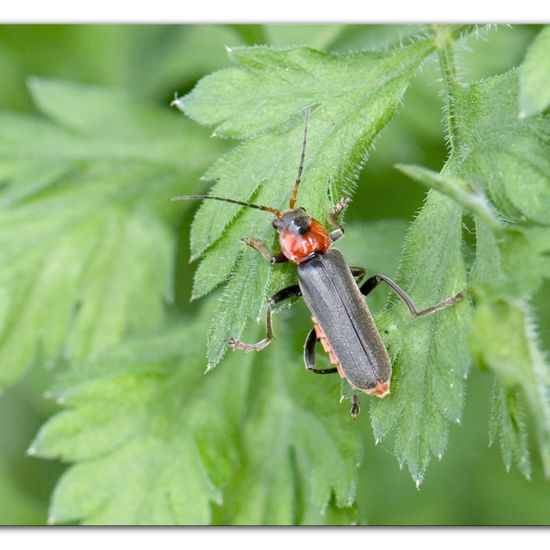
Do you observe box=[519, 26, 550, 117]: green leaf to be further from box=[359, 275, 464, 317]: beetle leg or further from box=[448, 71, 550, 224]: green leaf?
box=[359, 275, 464, 317]: beetle leg

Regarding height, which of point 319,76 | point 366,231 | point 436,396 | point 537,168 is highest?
point 319,76

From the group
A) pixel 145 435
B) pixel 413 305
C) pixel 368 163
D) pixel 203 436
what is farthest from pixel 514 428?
pixel 368 163

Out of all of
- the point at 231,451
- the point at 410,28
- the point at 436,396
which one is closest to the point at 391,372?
the point at 436,396

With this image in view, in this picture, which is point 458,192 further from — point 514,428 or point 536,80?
point 514,428

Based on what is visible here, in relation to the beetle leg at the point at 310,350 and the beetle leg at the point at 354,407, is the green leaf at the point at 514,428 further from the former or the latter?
the beetle leg at the point at 310,350

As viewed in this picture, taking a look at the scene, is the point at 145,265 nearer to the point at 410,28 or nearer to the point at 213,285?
the point at 213,285

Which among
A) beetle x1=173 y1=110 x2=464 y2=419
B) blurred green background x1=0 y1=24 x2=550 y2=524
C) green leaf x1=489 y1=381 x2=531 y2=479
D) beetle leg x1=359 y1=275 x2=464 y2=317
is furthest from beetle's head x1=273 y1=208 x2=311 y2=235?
green leaf x1=489 y1=381 x2=531 y2=479
